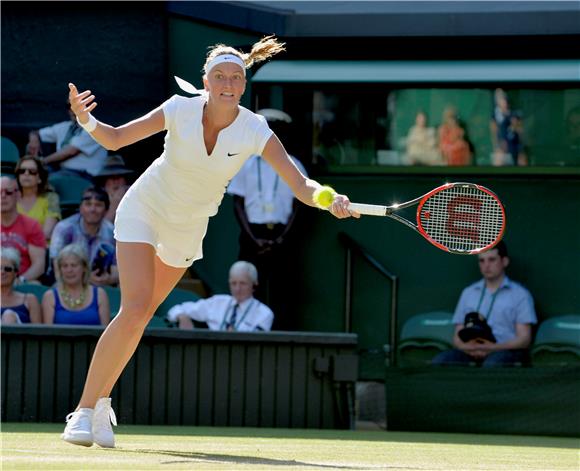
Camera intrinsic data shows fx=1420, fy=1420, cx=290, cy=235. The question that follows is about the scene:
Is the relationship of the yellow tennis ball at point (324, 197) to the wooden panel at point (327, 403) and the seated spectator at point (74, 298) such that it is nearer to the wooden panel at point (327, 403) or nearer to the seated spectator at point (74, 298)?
the wooden panel at point (327, 403)

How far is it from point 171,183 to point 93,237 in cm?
481

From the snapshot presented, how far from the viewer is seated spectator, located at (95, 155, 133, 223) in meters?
12.1

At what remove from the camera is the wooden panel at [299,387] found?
988 cm

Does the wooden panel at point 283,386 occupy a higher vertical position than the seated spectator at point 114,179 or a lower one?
lower

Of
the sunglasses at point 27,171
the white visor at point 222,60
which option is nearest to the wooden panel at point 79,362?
the sunglasses at point 27,171

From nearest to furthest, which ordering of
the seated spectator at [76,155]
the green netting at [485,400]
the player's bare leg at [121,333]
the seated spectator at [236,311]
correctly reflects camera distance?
the player's bare leg at [121,333] < the green netting at [485,400] < the seated spectator at [236,311] < the seated spectator at [76,155]

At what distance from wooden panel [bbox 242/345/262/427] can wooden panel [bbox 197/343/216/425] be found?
23cm

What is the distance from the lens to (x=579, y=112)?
477 inches

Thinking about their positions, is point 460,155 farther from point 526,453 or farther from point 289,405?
point 526,453

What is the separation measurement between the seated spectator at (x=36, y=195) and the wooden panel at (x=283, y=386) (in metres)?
2.81

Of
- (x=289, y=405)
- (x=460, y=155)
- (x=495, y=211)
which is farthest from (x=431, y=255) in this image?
(x=495, y=211)

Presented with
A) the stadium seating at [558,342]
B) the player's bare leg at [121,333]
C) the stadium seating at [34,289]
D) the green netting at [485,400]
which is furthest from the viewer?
the stadium seating at [558,342]

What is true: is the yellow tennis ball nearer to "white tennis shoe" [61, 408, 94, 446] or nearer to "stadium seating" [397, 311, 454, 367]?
"white tennis shoe" [61, 408, 94, 446]

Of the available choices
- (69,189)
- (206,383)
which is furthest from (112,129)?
(69,189)
